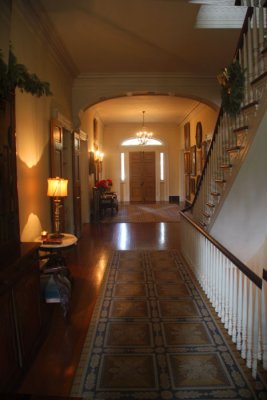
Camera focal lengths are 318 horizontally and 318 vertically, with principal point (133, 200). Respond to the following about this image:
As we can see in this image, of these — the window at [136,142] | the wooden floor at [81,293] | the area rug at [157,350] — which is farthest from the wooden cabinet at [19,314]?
the window at [136,142]

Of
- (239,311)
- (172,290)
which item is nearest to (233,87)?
(239,311)

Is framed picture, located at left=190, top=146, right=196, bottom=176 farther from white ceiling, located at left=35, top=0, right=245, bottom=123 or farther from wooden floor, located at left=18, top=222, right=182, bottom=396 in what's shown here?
white ceiling, located at left=35, top=0, right=245, bottom=123

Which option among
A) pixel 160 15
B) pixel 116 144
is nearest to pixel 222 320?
pixel 160 15

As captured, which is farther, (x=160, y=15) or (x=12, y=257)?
(x=160, y=15)

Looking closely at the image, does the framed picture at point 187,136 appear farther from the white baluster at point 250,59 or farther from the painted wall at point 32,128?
the white baluster at point 250,59

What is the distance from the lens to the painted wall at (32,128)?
3.66 metres

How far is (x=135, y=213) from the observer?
1110cm

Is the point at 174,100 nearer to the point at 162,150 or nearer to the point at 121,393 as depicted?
the point at 162,150

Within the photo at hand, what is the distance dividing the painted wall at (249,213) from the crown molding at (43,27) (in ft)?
10.0

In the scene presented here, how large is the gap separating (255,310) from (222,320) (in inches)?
36.0

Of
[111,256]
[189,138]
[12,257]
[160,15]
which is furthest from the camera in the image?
[189,138]

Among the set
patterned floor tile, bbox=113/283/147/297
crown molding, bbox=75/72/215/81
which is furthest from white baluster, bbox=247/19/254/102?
crown molding, bbox=75/72/215/81

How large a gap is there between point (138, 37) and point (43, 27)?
1.41m

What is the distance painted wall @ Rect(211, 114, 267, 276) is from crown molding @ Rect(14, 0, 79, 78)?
10.0 feet
